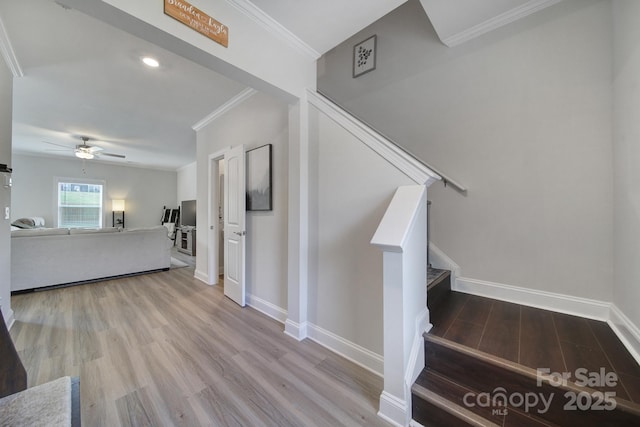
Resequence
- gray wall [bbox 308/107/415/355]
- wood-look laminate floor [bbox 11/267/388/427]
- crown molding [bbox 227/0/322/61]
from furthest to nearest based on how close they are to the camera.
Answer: gray wall [bbox 308/107/415/355] → crown molding [bbox 227/0/322/61] → wood-look laminate floor [bbox 11/267/388/427]

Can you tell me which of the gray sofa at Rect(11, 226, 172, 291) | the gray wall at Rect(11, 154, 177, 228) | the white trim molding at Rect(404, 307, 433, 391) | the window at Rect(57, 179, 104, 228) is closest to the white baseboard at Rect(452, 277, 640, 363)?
the white trim molding at Rect(404, 307, 433, 391)

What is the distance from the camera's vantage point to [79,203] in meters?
6.95

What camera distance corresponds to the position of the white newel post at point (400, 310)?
1297mm

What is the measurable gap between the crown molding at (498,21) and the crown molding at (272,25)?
1.30 m

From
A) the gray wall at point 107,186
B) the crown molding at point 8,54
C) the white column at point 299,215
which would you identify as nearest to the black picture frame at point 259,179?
the white column at point 299,215

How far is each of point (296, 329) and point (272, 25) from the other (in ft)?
8.64

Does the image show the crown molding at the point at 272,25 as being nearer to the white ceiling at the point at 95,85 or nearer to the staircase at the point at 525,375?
the white ceiling at the point at 95,85

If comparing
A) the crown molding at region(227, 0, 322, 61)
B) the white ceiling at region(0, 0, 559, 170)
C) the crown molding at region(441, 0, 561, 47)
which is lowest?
the crown molding at region(227, 0, 322, 61)

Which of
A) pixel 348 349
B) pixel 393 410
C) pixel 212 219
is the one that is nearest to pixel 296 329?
pixel 348 349

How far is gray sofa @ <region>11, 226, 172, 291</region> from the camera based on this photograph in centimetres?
330

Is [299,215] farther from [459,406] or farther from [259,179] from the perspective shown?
[459,406]

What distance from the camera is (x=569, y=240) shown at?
177 centimetres

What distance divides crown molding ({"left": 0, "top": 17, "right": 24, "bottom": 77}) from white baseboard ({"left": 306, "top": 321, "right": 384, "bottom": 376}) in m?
3.73

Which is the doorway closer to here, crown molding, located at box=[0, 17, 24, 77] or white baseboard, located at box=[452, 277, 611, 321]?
crown molding, located at box=[0, 17, 24, 77]
